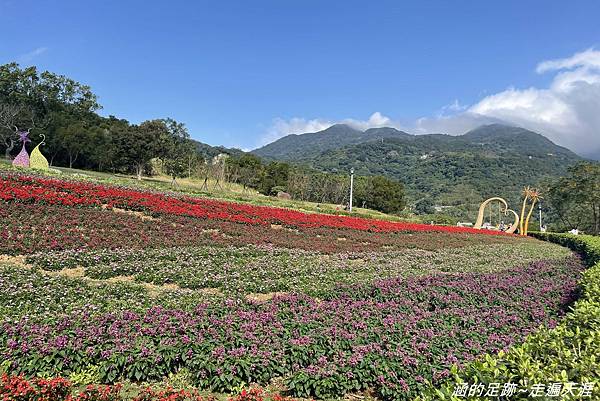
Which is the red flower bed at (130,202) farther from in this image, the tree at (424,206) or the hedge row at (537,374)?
the tree at (424,206)

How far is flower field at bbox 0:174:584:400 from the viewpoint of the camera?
14.4ft

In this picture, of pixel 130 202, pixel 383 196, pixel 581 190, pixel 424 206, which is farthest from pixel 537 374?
pixel 424 206

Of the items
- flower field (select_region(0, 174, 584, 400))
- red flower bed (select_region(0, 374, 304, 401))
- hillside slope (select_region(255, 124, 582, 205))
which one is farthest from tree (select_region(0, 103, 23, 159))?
hillside slope (select_region(255, 124, 582, 205))

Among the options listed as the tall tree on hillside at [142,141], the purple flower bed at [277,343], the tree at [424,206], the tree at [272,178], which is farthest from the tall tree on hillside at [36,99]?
the tree at [424,206]

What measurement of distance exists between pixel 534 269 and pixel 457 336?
7.97 m

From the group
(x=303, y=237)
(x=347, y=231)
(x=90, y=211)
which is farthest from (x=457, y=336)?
(x=347, y=231)

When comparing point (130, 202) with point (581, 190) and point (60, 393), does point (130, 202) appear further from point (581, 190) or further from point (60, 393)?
point (581, 190)

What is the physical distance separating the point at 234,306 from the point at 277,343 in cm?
153

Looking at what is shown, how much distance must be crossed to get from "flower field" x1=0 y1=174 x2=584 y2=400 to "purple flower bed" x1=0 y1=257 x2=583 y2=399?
0.02m

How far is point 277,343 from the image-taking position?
15.9 feet

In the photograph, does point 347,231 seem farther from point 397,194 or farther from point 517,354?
point 397,194

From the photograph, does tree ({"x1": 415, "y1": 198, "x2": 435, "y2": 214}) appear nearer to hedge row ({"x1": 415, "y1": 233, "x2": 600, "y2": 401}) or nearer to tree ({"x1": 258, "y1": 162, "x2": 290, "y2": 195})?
tree ({"x1": 258, "y1": 162, "x2": 290, "y2": 195})

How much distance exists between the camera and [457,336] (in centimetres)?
523

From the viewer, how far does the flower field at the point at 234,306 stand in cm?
439
